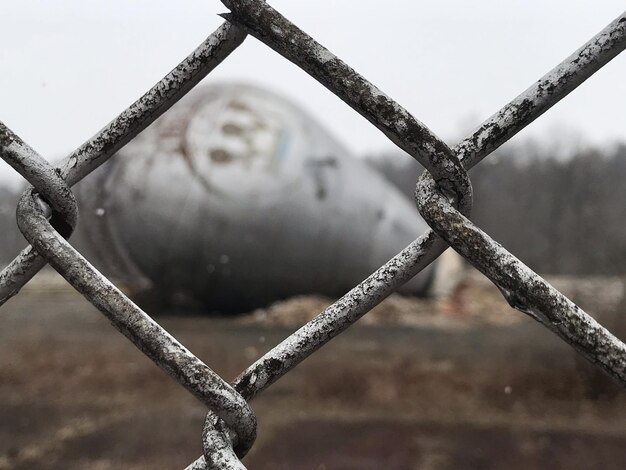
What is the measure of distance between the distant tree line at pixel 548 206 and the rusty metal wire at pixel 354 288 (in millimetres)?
10404

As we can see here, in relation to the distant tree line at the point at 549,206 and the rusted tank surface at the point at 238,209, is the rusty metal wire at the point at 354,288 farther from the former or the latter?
the distant tree line at the point at 549,206

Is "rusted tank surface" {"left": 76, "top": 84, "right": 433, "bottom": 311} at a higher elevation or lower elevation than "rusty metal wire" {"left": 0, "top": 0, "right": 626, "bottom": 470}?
higher

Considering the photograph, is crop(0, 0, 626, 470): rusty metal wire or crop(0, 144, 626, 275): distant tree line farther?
crop(0, 144, 626, 275): distant tree line

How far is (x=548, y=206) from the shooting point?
11906 millimetres

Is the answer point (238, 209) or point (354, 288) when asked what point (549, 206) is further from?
point (354, 288)

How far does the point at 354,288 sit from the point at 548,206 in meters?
12.2

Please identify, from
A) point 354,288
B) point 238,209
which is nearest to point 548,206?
point 238,209

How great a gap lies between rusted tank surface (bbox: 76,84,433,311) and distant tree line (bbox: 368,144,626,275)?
514 centimetres

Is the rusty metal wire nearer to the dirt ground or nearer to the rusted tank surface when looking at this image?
the dirt ground

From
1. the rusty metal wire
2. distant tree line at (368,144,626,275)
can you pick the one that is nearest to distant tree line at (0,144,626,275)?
distant tree line at (368,144,626,275)

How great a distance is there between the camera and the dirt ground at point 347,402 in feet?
9.09

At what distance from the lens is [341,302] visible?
1.44ft

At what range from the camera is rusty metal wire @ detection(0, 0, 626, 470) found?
0.38m

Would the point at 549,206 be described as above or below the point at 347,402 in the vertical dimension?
above
